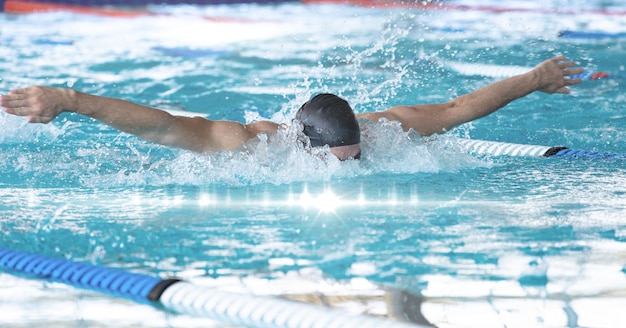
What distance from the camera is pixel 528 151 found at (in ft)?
14.5

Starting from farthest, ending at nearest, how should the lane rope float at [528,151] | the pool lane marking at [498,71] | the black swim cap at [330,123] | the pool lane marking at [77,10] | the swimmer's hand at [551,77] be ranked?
1. the pool lane marking at [77,10]
2. the pool lane marking at [498,71]
3. the lane rope float at [528,151]
4. the swimmer's hand at [551,77]
5. the black swim cap at [330,123]

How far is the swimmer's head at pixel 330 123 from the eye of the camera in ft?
11.8

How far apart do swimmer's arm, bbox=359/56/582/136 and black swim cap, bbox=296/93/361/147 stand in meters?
0.31

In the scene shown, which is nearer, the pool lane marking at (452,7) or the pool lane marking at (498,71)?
the pool lane marking at (498,71)

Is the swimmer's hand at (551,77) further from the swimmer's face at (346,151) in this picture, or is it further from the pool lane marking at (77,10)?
the pool lane marking at (77,10)

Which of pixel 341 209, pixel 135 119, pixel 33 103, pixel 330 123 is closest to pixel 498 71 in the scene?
pixel 330 123

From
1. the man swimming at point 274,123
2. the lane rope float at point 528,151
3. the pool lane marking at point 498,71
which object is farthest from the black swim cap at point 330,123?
the pool lane marking at point 498,71

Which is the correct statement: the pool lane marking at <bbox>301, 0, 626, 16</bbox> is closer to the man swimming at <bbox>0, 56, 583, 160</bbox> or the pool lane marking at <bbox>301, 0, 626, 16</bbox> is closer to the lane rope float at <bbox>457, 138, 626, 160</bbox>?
the lane rope float at <bbox>457, 138, 626, 160</bbox>

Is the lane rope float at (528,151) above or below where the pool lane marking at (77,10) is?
below

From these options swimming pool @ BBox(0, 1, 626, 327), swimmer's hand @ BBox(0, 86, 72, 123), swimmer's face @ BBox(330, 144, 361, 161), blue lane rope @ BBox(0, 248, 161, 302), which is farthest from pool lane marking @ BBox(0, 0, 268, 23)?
blue lane rope @ BBox(0, 248, 161, 302)

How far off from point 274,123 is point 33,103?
1076mm

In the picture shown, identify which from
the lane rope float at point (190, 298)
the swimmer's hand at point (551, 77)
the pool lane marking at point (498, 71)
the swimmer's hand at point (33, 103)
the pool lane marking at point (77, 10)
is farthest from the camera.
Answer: the pool lane marking at point (77, 10)

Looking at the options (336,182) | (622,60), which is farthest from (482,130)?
(622,60)

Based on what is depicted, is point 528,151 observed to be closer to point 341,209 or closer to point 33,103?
point 341,209
